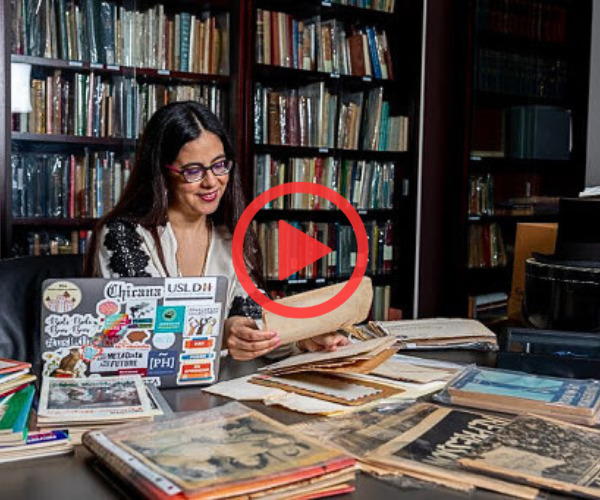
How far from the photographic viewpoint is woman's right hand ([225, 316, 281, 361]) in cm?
147

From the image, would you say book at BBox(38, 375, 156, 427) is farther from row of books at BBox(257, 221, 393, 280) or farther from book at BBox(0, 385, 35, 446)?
row of books at BBox(257, 221, 393, 280)

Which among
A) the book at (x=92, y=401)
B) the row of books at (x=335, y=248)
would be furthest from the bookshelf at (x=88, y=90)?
the book at (x=92, y=401)

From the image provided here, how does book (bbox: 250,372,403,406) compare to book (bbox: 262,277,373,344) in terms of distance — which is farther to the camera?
→ book (bbox: 262,277,373,344)

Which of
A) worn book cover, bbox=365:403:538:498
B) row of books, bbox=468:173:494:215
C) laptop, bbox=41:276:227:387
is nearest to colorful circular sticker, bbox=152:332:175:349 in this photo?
laptop, bbox=41:276:227:387

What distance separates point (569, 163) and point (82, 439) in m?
3.92

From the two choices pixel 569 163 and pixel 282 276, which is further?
pixel 569 163

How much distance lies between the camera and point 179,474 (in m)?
0.84

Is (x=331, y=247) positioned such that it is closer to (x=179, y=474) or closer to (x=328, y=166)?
(x=328, y=166)

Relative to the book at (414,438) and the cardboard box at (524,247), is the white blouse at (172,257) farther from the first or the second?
the book at (414,438)

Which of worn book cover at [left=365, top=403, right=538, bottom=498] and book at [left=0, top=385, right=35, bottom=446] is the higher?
book at [left=0, top=385, right=35, bottom=446]

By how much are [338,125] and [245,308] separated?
7.13 feet

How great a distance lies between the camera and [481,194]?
174 inches

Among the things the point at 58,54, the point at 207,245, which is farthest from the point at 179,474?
the point at 58,54

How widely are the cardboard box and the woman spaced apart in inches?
30.6
